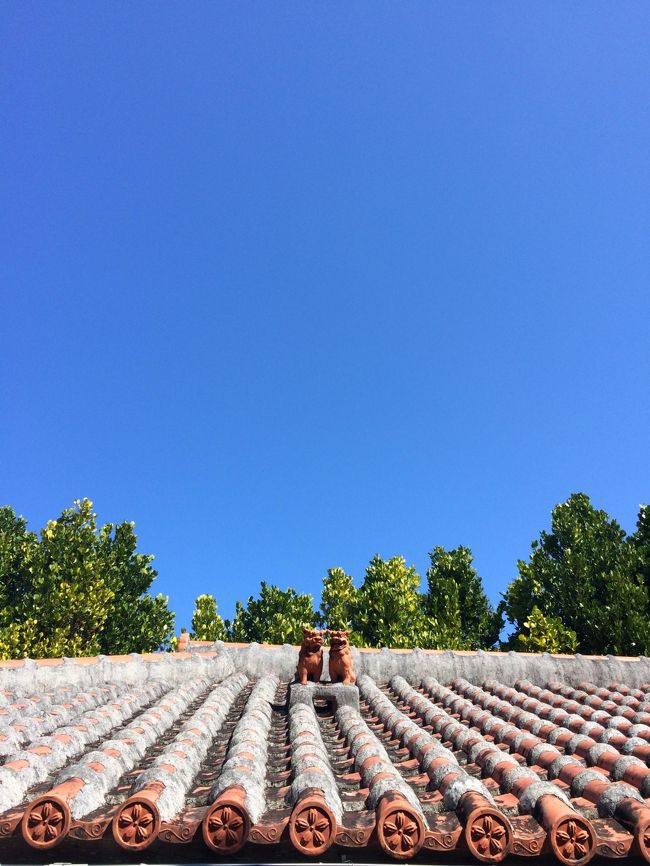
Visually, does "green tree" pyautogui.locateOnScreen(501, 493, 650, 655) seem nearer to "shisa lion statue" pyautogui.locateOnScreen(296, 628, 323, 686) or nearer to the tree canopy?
the tree canopy

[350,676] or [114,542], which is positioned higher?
[114,542]

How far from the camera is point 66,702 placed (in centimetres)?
731

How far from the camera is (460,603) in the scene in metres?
24.8

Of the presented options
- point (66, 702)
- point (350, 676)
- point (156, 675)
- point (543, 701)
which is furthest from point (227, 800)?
point (156, 675)

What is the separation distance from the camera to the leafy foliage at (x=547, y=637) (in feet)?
68.8

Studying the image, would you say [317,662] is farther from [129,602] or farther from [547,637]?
[129,602]

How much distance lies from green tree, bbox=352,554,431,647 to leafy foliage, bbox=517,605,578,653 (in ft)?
12.3

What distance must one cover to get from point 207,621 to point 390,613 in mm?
8686

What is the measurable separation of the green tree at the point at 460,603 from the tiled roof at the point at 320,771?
14.9 meters

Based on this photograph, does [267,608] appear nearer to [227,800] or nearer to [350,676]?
[350,676]

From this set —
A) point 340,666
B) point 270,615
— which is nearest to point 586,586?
point 270,615

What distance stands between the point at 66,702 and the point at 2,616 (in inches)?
694

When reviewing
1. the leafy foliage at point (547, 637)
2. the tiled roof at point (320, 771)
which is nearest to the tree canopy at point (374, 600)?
the leafy foliage at point (547, 637)

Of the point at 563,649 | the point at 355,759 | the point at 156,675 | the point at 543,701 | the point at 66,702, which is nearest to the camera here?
the point at 355,759
